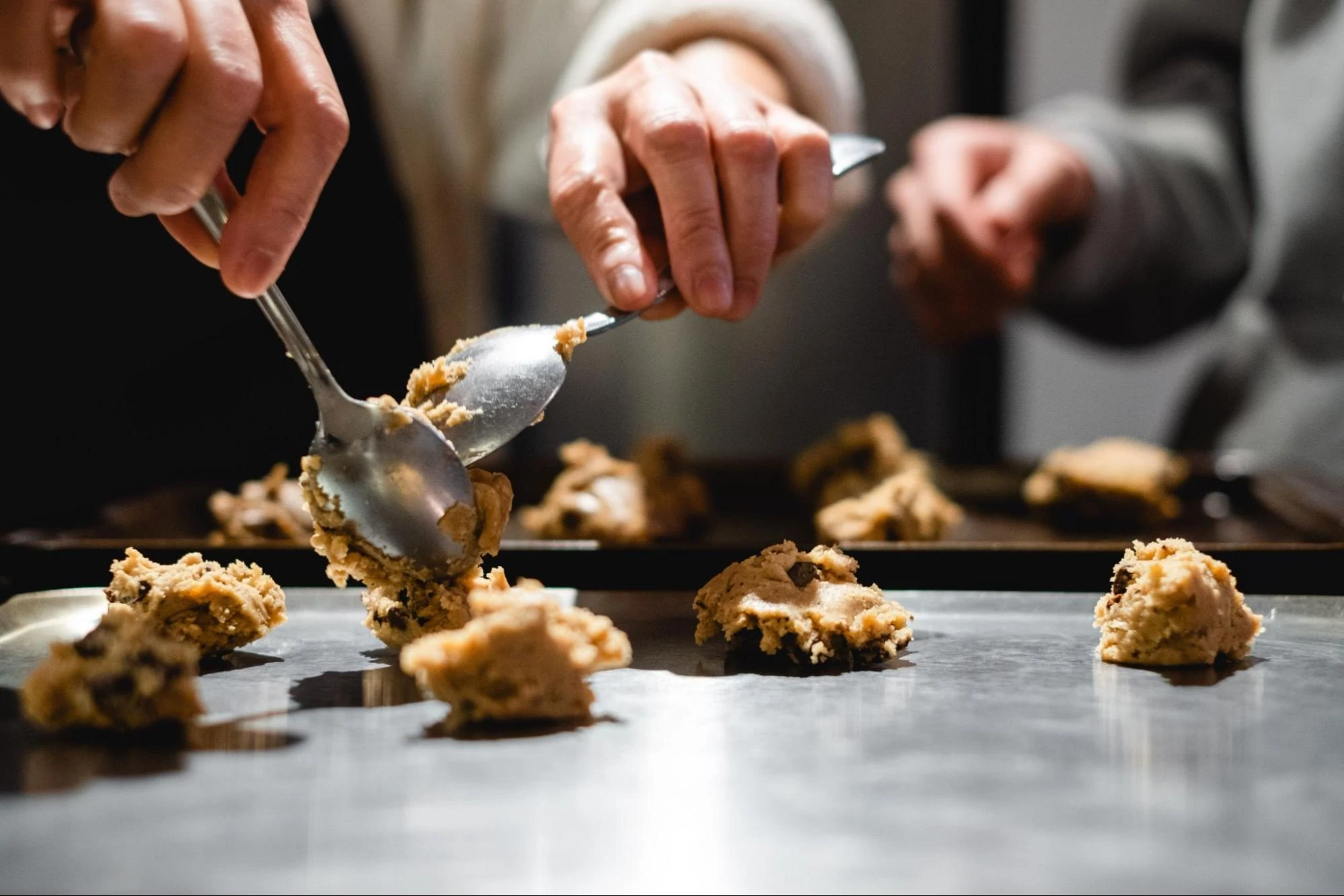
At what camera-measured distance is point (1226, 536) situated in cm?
161

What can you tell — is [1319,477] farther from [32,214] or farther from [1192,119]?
[32,214]

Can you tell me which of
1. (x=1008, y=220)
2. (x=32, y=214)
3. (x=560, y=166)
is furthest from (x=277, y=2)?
(x=1008, y=220)

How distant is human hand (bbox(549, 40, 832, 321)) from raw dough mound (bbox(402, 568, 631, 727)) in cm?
38

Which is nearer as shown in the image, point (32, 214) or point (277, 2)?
point (277, 2)

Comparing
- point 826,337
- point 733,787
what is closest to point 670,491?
point 733,787

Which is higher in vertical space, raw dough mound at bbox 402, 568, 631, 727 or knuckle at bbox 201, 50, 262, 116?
knuckle at bbox 201, 50, 262, 116

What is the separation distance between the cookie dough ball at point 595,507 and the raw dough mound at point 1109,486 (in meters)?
0.61

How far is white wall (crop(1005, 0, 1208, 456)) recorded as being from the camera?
3.52 m

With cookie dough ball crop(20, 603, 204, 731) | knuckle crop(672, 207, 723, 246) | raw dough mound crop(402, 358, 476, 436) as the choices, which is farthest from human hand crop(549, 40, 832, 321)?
cookie dough ball crop(20, 603, 204, 731)

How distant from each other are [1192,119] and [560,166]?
1.98m

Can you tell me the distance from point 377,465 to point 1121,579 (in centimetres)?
60

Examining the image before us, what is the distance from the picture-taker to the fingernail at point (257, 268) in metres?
0.86

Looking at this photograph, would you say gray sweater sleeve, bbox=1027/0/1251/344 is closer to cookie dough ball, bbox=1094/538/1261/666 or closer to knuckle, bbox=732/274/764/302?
knuckle, bbox=732/274/764/302

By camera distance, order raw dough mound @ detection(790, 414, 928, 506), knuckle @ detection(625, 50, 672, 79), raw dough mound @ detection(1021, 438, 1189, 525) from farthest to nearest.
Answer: raw dough mound @ detection(790, 414, 928, 506) → raw dough mound @ detection(1021, 438, 1189, 525) → knuckle @ detection(625, 50, 672, 79)
